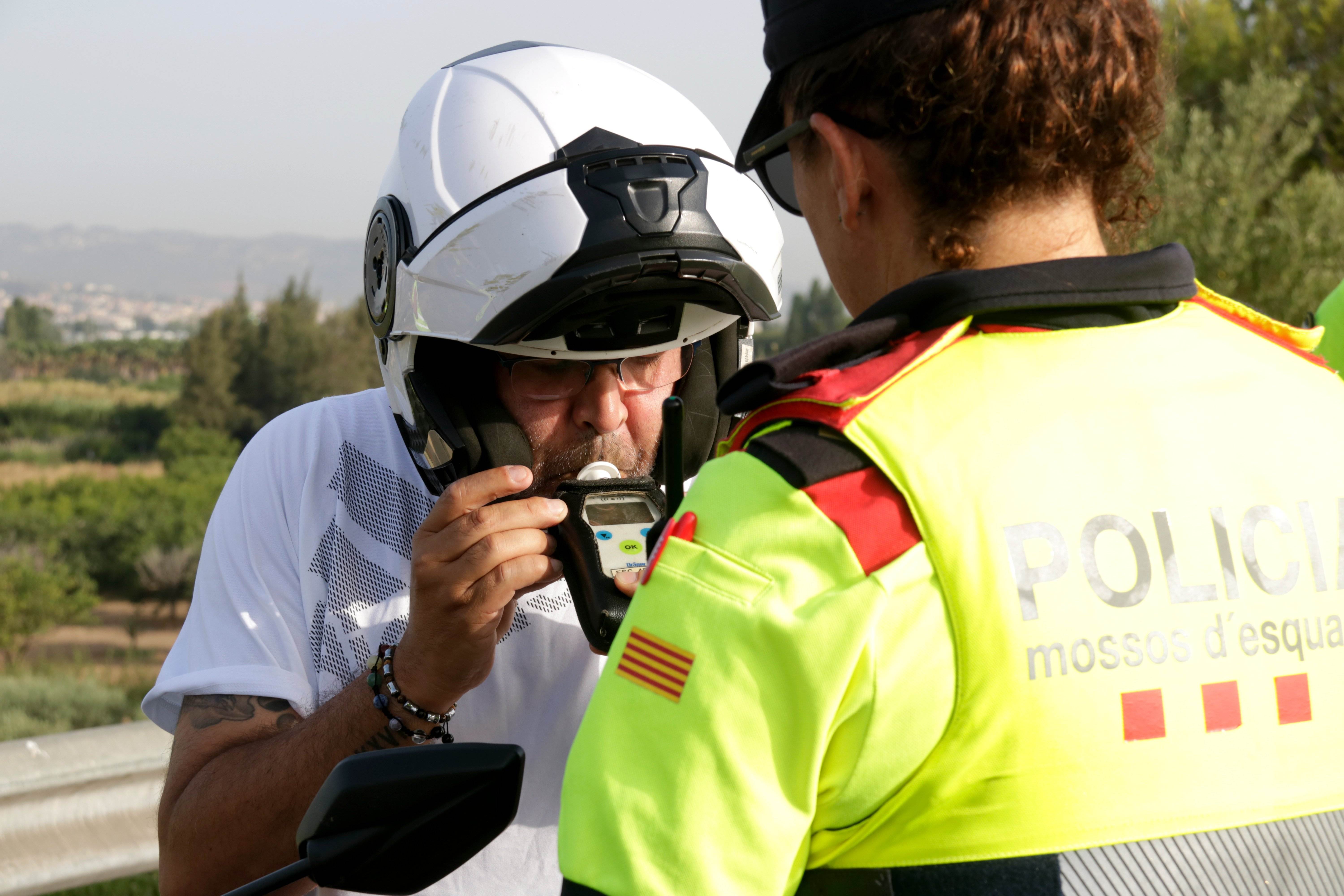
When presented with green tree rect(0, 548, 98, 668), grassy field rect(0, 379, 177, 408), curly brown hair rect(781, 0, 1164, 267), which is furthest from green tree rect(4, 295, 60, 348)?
curly brown hair rect(781, 0, 1164, 267)

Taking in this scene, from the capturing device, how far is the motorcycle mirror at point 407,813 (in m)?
1.33

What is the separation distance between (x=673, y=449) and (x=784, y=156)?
428 mm

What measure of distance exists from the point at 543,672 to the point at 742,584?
1268mm

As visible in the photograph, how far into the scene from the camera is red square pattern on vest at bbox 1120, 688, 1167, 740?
104 cm

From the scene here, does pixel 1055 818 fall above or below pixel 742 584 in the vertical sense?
below

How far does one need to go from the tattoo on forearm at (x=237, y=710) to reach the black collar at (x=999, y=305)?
4.23 ft

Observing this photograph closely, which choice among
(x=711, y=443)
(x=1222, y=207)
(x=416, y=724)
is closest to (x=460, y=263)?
(x=711, y=443)

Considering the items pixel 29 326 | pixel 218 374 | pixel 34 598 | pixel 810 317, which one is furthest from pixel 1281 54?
pixel 34 598

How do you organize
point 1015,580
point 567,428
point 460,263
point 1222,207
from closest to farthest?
point 1015,580 → point 460,263 → point 567,428 → point 1222,207

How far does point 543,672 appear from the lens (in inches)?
86.7

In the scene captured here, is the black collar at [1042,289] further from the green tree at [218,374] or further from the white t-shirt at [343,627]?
the green tree at [218,374]

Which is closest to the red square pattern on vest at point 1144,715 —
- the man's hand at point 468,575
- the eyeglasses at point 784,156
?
Result: the eyeglasses at point 784,156

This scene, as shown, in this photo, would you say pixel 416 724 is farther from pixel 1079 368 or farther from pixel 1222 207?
pixel 1222 207

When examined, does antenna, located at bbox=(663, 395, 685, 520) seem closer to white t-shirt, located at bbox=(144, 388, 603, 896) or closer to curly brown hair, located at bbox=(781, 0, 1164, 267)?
curly brown hair, located at bbox=(781, 0, 1164, 267)
